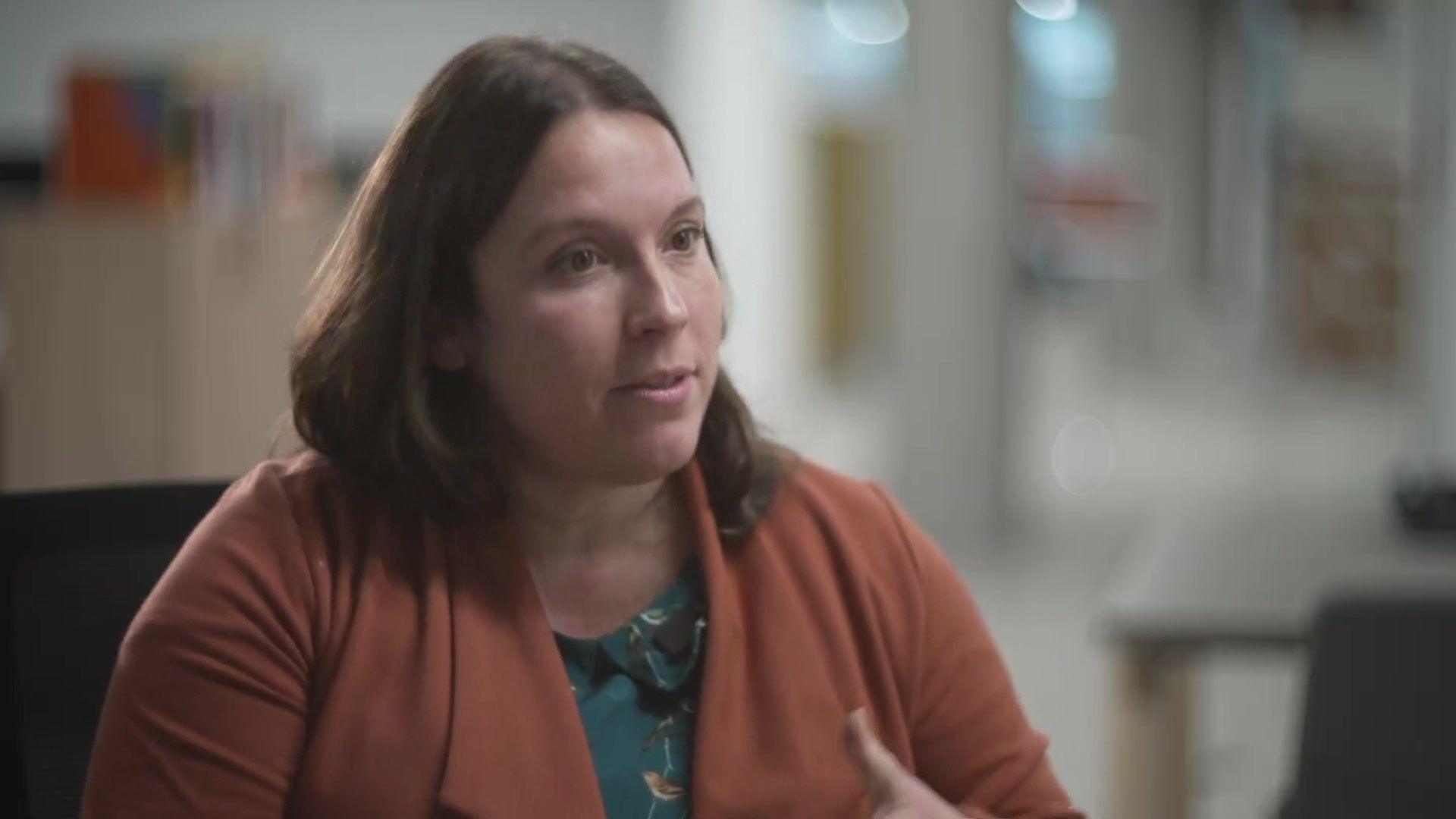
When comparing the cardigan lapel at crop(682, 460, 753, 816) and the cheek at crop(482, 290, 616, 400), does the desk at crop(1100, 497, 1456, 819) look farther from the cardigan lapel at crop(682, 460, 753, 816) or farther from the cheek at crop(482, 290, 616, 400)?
the cheek at crop(482, 290, 616, 400)

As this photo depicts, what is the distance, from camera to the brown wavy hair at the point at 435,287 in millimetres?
1160

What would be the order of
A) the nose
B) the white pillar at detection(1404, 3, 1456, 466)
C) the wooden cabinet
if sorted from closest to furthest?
the nose
the wooden cabinet
the white pillar at detection(1404, 3, 1456, 466)

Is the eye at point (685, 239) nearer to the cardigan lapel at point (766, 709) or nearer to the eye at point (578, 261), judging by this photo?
the eye at point (578, 261)

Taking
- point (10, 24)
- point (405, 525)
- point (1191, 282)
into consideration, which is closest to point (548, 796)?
point (405, 525)

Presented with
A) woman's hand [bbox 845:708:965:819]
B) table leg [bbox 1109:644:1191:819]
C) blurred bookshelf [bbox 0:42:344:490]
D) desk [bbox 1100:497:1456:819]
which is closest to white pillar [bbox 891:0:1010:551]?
blurred bookshelf [bbox 0:42:344:490]

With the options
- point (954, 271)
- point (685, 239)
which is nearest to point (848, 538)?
point (685, 239)

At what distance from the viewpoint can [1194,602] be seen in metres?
2.02

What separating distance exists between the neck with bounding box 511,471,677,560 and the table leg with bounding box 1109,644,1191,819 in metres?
1.04

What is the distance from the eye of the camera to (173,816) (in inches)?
41.6

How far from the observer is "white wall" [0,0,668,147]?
8938 millimetres

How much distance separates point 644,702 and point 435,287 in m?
0.33

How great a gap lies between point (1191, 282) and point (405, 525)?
54.9ft

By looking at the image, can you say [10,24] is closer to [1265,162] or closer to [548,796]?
[1265,162]

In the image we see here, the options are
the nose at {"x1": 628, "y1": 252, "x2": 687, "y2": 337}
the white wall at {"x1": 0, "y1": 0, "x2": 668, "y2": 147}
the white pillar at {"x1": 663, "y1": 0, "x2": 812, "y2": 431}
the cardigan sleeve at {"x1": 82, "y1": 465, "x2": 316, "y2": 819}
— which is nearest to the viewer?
the cardigan sleeve at {"x1": 82, "y1": 465, "x2": 316, "y2": 819}
